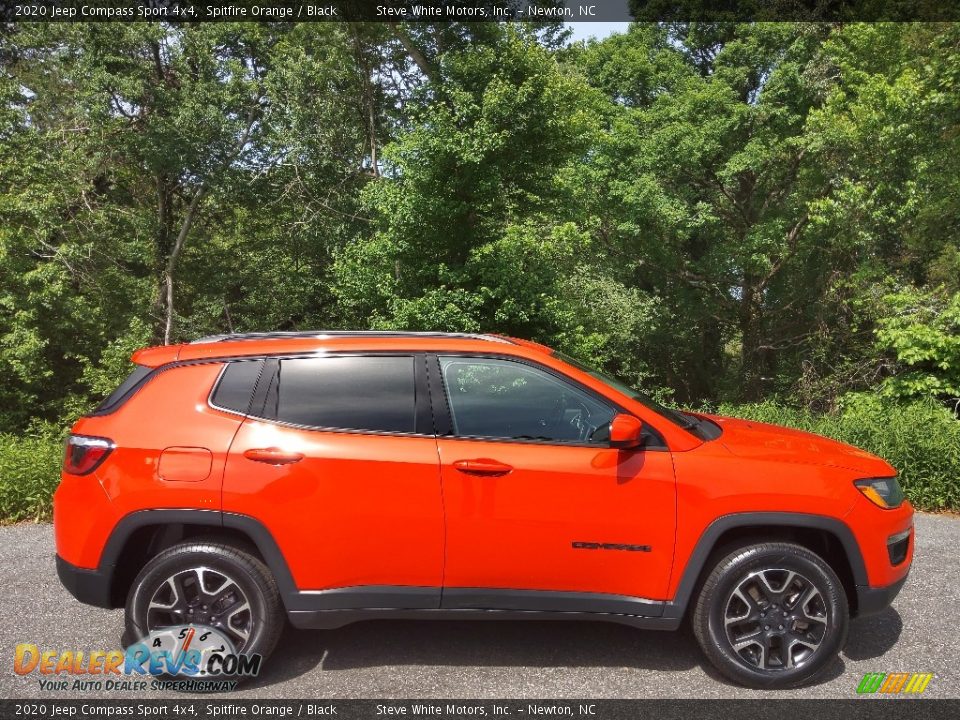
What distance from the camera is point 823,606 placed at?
11.0 ft

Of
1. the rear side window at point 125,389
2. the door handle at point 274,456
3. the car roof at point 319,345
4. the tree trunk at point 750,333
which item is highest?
the car roof at point 319,345

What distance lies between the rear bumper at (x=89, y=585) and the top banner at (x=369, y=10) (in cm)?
1698

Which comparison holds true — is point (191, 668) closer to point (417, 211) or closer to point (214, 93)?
point (417, 211)

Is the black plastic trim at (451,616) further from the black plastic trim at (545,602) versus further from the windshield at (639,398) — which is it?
the windshield at (639,398)

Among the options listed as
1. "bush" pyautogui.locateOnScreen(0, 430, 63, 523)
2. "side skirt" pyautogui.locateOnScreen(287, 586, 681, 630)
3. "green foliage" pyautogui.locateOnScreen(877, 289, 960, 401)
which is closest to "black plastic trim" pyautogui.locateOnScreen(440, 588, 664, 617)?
"side skirt" pyautogui.locateOnScreen(287, 586, 681, 630)

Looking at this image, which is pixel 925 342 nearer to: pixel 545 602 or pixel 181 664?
pixel 545 602

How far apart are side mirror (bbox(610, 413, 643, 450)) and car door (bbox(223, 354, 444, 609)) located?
86 centimetres

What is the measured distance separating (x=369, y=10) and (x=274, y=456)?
18.4 meters

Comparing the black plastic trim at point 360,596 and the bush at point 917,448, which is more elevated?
the black plastic trim at point 360,596

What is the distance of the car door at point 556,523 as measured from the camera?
3.25 metres

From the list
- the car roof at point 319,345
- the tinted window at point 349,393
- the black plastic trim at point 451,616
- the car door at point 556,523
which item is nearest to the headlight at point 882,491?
the car door at point 556,523

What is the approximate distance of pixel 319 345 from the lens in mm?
3584

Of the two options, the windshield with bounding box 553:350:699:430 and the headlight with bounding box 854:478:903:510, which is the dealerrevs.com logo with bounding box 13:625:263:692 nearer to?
the windshield with bounding box 553:350:699:430

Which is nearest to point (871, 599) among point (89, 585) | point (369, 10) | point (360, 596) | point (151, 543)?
point (360, 596)
